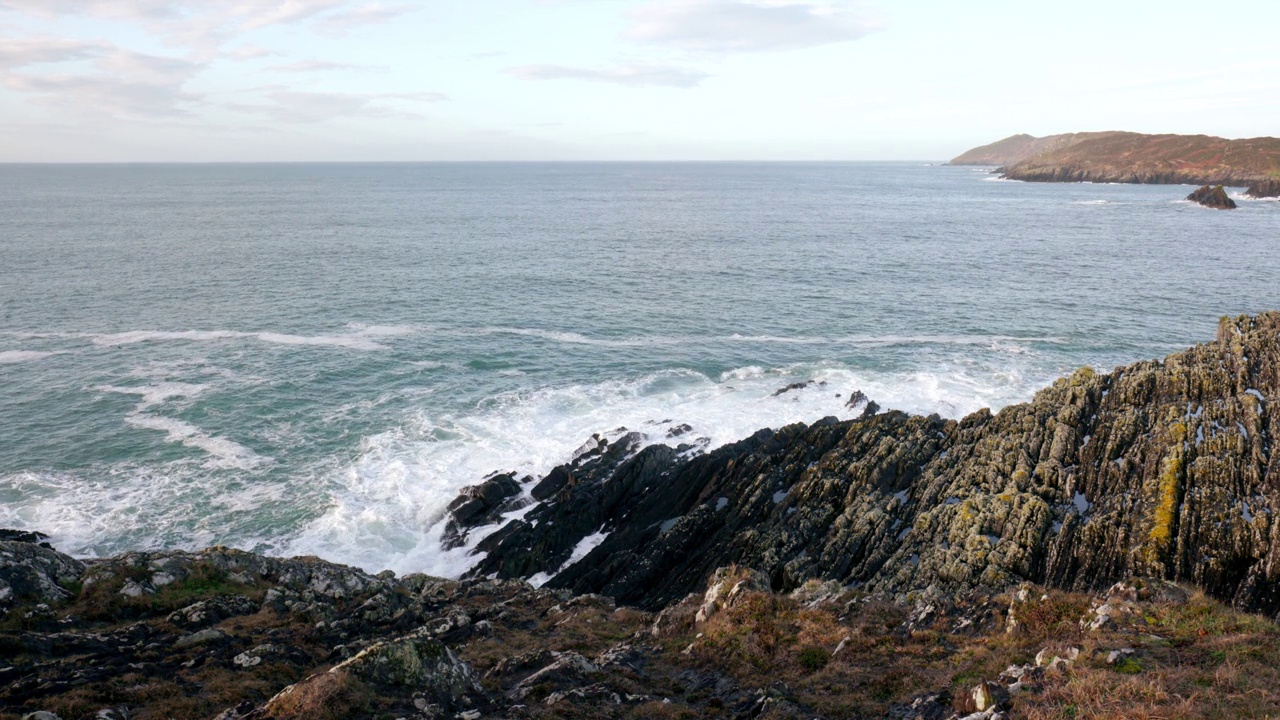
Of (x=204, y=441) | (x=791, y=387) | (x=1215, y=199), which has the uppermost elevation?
(x=1215, y=199)

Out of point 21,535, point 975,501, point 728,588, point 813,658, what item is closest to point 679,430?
point 975,501

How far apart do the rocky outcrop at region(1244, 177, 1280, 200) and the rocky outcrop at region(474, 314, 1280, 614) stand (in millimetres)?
184454

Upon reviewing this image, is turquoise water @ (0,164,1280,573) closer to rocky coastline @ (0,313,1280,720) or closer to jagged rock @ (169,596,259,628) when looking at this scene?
rocky coastline @ (0,313,1280,720)

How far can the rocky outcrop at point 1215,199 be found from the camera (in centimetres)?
15325

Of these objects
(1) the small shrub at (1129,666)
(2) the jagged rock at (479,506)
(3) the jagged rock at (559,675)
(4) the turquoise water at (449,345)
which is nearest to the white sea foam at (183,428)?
(4) the turquoise water at (449,345)

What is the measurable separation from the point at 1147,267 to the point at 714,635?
95.5m

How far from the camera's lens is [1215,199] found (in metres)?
156

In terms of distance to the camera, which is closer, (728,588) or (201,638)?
(201,638)

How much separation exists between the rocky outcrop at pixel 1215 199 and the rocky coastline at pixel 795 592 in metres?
149

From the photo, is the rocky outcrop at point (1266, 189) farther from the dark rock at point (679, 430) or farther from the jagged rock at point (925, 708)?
the jagged rock at point (925, 708)

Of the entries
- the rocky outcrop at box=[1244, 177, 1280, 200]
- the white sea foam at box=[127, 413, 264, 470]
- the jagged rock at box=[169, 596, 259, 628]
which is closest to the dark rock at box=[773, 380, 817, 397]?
the white sea foam at box=[127, 413, 264, 470]

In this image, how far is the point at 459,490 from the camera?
38.6 metres

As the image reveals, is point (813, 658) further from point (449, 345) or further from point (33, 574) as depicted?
point (449, 345)

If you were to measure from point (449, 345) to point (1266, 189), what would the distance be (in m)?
210
